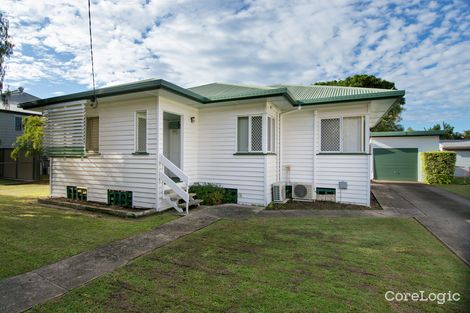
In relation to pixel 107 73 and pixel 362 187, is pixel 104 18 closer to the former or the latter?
pixel 107 73

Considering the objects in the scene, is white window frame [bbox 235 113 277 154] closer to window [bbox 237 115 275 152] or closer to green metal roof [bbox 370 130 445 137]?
window [bbox 237 115 275 152]

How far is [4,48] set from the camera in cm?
778

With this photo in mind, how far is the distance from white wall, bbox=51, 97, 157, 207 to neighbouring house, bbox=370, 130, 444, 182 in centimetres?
1531

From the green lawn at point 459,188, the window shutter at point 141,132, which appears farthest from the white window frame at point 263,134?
the green lawn at point 459,188

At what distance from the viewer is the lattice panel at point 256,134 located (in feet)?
25.6

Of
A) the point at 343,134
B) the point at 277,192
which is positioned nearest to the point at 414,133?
the point at 343,134

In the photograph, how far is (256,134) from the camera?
7.86 metres

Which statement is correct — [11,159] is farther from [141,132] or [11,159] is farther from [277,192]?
[277,192]

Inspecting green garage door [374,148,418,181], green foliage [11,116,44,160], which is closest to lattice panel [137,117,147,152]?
green foliage [11,116,44,160]

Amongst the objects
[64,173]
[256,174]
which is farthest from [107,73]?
[256,174]

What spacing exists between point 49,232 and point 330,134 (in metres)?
8.23

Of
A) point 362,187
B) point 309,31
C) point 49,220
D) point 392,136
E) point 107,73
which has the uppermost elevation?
point 309,31

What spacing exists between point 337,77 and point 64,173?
83.5 ft

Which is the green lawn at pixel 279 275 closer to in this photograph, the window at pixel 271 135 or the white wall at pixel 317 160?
the white wall at pixel 317 160
